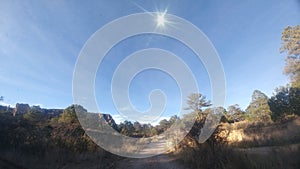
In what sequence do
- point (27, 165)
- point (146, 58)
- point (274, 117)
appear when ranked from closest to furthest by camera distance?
point (27, 165)
point (146, 58)
point (274, 117)

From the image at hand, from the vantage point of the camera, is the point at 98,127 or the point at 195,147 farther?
the point at 98,127

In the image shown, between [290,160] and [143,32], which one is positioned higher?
[143,32]

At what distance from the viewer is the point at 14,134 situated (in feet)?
29.1

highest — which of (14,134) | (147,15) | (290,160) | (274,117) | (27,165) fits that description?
(147,15)

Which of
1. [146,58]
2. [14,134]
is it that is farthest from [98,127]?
[146,58]

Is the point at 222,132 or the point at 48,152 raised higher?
the point at 222,132

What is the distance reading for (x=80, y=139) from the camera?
1033 cm

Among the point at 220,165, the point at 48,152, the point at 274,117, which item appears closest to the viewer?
the point at 220,165

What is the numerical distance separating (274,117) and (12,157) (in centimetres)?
2779

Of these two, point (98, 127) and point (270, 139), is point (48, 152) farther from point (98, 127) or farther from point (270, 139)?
point (270, 139)

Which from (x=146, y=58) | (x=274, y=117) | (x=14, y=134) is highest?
(x=146, y=58)

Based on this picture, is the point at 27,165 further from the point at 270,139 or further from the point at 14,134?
the point at 270,139

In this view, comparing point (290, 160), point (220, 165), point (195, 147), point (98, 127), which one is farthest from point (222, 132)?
point (98, 127)

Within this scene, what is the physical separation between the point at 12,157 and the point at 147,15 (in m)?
8.43
